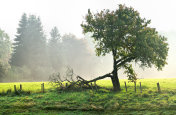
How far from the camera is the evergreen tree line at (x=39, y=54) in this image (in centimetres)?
6994

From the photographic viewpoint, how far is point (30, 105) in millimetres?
22578

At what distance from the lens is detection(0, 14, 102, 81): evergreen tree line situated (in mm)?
69938

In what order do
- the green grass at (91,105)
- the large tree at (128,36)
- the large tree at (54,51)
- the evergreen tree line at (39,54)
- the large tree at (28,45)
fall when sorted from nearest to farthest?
the green grass at (91,105)
the large tree at (128,36)
the evergreen tree line at (39,54)
the large tree at (28,45)
the large tree at (54,51)

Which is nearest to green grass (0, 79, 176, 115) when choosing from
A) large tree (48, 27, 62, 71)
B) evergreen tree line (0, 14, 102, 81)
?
evergreen tree line (0, 14, 102, 81)

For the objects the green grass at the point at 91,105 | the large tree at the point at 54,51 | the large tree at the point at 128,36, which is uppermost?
the large tree at the point at 54,51

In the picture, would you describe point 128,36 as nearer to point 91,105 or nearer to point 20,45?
point 91,105

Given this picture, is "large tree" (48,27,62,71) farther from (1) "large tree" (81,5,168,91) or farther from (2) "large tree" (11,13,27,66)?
(1) "large tree" (81,5,168,91)

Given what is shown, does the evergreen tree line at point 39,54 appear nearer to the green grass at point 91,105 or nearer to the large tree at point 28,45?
the large tree at point 28,45

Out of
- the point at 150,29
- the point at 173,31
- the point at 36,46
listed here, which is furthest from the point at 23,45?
the point at 173,31

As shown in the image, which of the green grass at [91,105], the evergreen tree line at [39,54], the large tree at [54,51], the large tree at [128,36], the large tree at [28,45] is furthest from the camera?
the large tree at [54,51]

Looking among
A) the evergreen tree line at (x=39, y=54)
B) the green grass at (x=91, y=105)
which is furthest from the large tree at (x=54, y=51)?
the green grass at (x=91, y=105)

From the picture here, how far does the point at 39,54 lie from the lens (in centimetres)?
7856

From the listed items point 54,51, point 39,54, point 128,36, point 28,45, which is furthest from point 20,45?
point 128,36

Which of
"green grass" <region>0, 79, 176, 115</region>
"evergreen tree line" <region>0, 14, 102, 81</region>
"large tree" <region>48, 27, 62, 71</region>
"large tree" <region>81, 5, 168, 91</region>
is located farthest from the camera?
"large tree" <region>48, 27, 62, 71</region>
